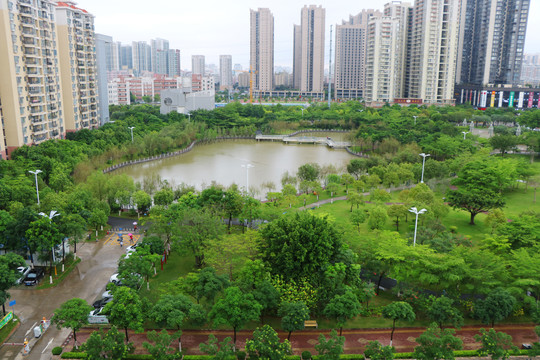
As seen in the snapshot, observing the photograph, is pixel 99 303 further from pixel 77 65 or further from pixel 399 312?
pixel 77 65

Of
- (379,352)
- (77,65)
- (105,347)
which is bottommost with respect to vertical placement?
(379,352)

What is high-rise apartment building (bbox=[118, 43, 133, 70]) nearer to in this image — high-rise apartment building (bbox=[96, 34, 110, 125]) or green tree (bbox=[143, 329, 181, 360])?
high-rise apartment building (bbox=[96, 34, 110, 125])

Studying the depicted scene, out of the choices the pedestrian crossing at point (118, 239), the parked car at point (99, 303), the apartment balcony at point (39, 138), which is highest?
the apartment balcony at point (39, 138)

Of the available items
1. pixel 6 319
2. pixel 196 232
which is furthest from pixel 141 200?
pixel 6 319

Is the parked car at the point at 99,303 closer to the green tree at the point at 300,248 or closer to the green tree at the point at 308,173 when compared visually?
the green tree at the point at 300,248

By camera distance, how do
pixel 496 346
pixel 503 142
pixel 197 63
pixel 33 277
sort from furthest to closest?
pixel 197 63, pixel 503 142, pixel 33 277, pixel 496 346

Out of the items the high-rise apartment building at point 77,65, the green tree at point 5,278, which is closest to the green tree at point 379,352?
the green tree at point 5,278
